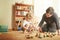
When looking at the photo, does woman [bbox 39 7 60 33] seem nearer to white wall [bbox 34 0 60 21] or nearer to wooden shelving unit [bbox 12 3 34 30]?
white wall [bbox 34 0 60 21]

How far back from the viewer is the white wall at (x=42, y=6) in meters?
1.44

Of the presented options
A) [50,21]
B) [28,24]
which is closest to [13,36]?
[28,24]

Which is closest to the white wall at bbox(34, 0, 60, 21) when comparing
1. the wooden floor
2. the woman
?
the woman


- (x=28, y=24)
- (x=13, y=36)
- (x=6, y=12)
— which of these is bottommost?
(x=13, y=36)

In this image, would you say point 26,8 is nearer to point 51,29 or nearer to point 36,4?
point 36,4

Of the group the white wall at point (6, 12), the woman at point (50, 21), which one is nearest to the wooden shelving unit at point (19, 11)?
the white wall at point (6, 12)

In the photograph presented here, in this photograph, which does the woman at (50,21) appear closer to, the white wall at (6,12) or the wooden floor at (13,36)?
the wooden floor at (13,36)

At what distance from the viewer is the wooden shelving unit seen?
141 centimetres

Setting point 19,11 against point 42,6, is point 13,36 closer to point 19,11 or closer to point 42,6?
point 19,11

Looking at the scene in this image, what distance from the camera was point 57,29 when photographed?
149cm

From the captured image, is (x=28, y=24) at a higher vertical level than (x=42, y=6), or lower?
lower

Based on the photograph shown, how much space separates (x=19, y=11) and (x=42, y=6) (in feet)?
0.75

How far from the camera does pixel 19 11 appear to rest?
1.46 metres

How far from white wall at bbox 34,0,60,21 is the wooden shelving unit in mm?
48
